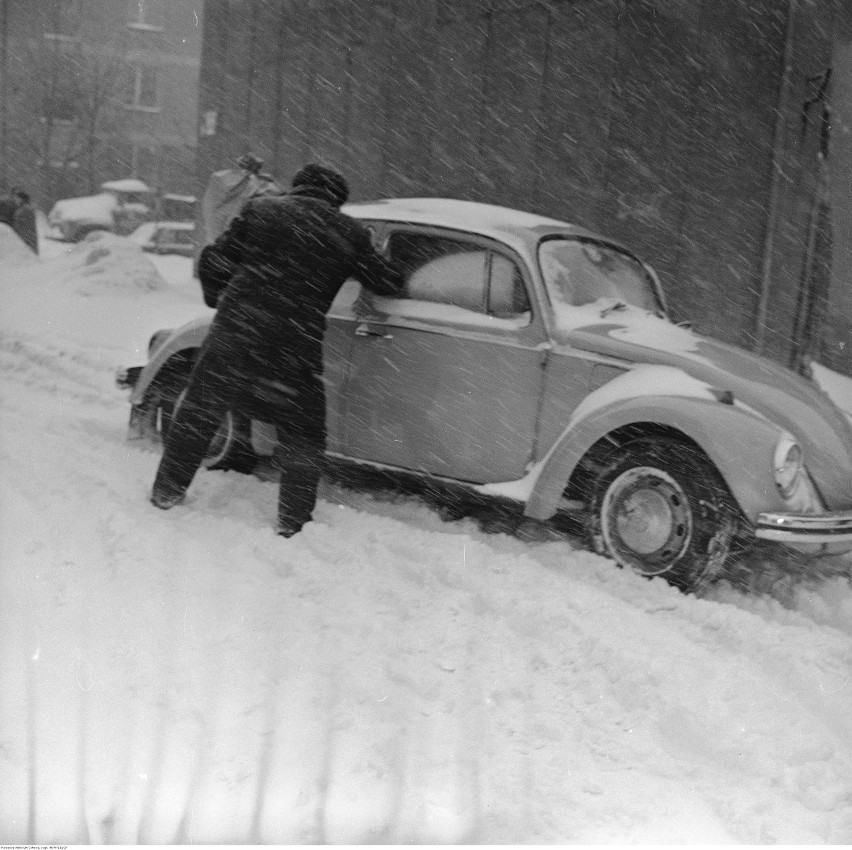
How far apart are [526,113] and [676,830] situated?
7.70 m

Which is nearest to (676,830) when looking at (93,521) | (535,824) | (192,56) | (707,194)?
(535,824)

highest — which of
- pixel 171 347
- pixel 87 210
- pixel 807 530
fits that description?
pixel 171 347

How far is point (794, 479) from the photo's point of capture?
4121 millimetres

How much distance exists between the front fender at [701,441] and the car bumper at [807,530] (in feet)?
0.18

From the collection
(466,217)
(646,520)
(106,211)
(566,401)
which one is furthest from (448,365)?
(106,211)

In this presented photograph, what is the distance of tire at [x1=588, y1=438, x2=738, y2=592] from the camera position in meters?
4.12

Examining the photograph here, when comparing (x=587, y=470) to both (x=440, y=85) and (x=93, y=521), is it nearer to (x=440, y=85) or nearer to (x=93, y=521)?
(x=93, y=521)

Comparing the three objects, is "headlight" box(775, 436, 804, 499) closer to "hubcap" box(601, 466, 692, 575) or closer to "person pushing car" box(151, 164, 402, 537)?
"hubcap" box(601, 466, 692, 575)

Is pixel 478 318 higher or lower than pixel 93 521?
higher

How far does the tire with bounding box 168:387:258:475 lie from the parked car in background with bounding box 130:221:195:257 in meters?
8.65

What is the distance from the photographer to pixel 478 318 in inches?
187

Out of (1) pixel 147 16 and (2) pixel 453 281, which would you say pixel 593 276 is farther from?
(1) pixel 147 16

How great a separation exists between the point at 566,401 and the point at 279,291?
4.28ft

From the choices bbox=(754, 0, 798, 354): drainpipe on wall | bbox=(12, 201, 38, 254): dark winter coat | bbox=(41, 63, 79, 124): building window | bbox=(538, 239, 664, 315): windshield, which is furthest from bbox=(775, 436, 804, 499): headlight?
bbox=(12, 201, 38, 254): dark winter coat
